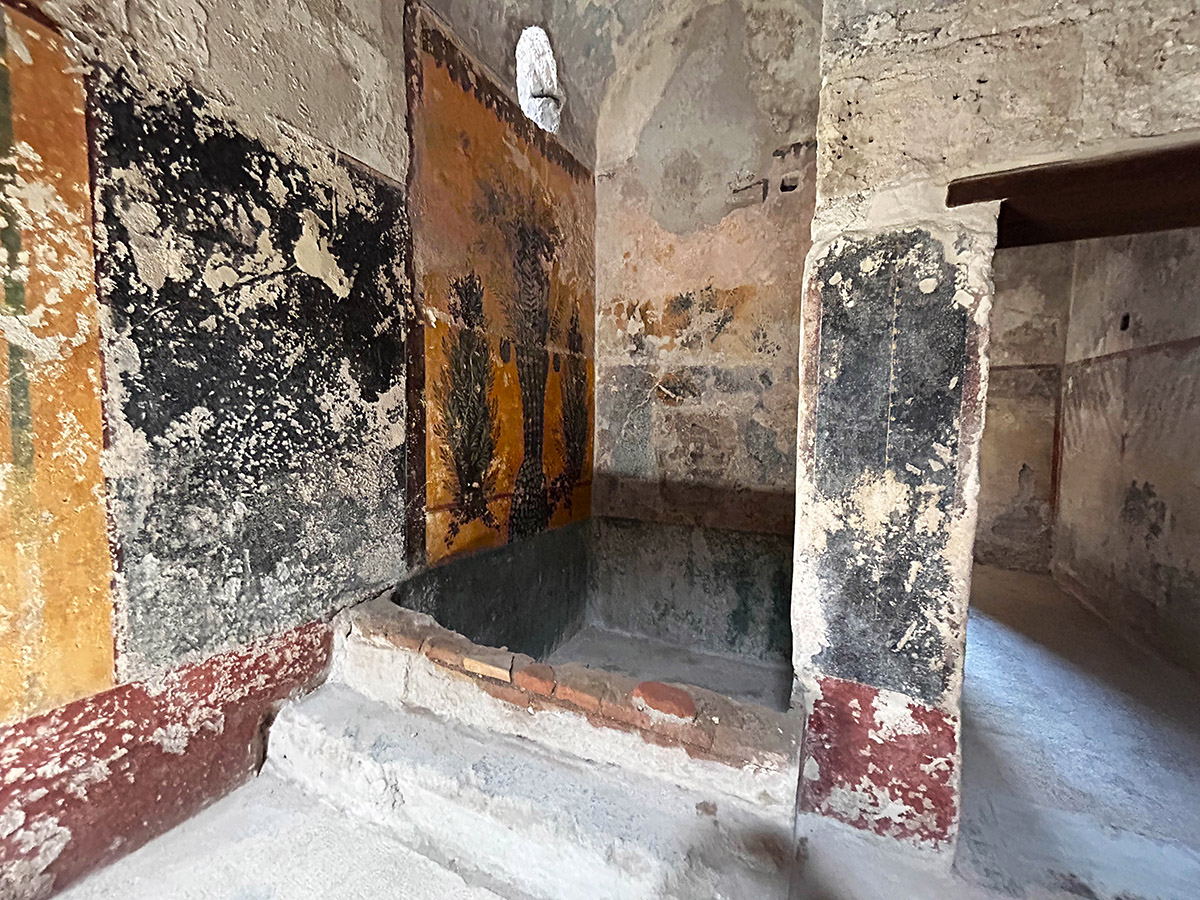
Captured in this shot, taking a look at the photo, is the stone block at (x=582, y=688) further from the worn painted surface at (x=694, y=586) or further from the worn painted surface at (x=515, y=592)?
the worn painted surface at (x=694, y=586)

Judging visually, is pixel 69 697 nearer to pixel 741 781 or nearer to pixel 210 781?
pixel 210 781

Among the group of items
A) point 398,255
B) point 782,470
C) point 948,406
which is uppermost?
point 398,255

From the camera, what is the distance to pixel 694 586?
3320mm

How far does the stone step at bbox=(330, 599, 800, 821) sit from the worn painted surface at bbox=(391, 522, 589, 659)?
15.8 inches

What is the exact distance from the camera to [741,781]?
1261 millimetres

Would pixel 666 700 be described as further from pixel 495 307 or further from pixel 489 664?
pixel 495 307

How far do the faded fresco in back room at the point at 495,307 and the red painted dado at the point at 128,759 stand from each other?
850mm

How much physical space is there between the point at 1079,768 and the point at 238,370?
3.26 metres

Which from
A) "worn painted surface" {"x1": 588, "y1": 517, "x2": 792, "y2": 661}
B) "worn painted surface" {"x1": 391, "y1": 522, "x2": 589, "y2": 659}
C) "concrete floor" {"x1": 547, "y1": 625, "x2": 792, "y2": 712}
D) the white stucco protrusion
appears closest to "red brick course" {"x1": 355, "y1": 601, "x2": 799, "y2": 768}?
"worn painted surface" {"x1": 391, "y1": 522, "x2": 589, "y2": 659}

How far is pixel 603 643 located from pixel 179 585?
2.51 meters

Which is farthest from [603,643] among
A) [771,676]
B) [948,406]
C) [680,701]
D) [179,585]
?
[948,406]

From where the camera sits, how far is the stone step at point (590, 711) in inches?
49.8

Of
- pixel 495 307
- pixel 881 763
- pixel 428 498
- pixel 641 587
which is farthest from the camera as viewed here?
pixel 641 587

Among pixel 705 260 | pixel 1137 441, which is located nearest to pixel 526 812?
pixel 705 260
